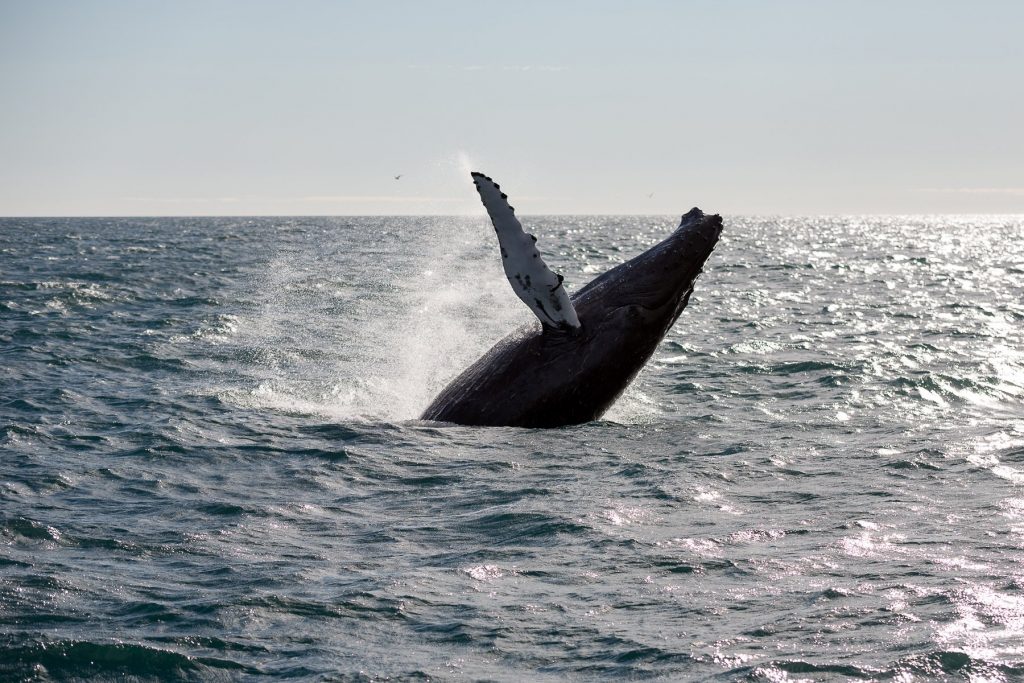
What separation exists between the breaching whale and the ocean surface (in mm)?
341

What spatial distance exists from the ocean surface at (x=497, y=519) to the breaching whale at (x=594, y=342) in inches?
13.4

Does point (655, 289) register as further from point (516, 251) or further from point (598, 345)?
point (516, 251)

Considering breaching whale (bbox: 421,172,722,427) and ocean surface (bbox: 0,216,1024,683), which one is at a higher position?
breaching whale (bbox: 421,172,722,427)

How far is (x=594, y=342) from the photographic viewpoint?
1054 cm

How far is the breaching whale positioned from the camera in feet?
34.6

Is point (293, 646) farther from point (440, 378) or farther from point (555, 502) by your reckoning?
point (440, 378)

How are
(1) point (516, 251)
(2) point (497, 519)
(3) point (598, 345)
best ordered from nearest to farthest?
(2) point (497, 519)
(1) point (516, 251)
(3) point (598, 345)

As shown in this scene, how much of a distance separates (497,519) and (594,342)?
3.25 meters

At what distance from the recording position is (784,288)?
34906mm

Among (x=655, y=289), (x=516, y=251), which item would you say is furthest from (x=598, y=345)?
(x=516, y=251)

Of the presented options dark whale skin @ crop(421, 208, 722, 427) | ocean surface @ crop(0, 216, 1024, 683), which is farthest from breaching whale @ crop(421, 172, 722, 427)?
ocean surface @ crop(0, 216, 1024, 683)

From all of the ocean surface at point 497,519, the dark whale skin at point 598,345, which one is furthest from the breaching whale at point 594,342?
the ocean surface at point 497,519

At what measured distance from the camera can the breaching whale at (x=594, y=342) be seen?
1054 centimetres

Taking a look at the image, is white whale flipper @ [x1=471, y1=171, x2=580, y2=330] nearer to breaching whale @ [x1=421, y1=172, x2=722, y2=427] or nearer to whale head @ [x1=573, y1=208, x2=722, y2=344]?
breaching whale @ [x1=421, y1=172, x2=722, y2=427]
